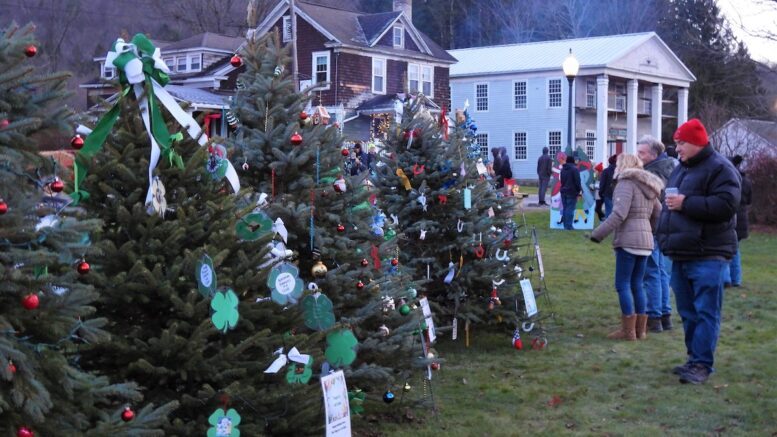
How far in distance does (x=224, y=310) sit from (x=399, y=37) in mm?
39656

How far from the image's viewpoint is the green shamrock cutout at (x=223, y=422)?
14.7 feet

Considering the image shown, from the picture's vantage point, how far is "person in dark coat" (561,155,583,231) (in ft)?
67.8

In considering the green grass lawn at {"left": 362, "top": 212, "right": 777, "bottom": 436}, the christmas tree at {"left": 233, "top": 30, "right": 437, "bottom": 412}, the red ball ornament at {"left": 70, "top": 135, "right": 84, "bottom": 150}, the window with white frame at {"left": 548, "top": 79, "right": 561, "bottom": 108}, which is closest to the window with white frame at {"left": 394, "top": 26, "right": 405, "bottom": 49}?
the window with white frame at {"left": 548, "top": 79, "right": 561, "bottom": 108}

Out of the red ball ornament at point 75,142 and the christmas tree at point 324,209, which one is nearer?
the red ball ornament at point 75,142

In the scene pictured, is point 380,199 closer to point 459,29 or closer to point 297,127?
point 297,127

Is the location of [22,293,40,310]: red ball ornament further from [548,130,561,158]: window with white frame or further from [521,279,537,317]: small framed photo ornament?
[548,130,561,158]: window with white frame

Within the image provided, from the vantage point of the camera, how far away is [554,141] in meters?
49.2

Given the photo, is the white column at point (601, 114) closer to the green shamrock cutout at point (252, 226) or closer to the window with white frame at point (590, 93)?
the window with white frame at point (590, 93)

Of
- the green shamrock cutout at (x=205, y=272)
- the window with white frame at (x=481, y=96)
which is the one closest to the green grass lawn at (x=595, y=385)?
the green shamrock cutout at (x=205, y=272)

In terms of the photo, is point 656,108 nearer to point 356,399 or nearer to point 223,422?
point 356,399

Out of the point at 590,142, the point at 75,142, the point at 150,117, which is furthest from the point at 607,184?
the point at 590,142

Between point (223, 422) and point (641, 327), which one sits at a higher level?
point (223, 422)

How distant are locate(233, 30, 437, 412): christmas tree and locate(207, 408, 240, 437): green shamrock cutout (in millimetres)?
1459

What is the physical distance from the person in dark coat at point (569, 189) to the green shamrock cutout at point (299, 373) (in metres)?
16.2
